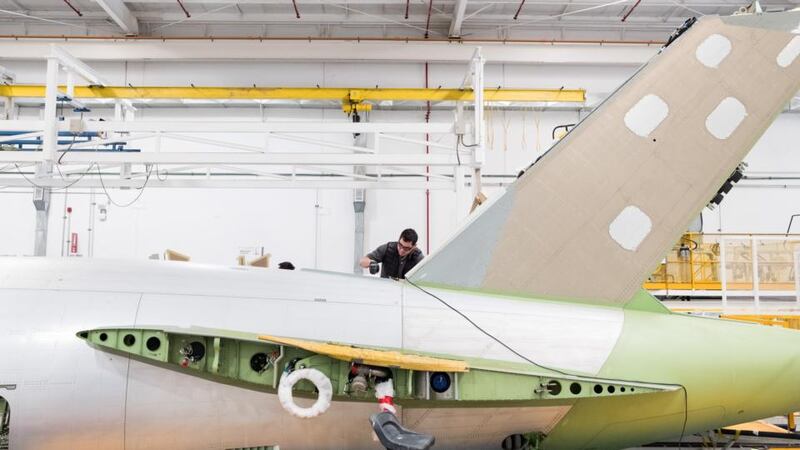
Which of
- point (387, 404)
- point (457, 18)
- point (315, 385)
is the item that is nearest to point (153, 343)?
point (315, 385)

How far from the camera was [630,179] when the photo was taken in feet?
11.0

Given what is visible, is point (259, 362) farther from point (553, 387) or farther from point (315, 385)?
point (553, 387)

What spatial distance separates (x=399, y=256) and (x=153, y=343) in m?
3.83

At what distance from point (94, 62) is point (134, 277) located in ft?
36.4

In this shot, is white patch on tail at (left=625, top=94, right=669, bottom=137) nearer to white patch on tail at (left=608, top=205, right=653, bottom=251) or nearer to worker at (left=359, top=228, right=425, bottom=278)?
white patch on tail at (left=608, top=205, right=653, bottom=251)

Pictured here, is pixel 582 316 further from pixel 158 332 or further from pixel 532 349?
pixel 158 332

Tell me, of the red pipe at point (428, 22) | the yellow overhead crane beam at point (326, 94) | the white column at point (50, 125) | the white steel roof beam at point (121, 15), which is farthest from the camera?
the red pipe at point (428, 22)

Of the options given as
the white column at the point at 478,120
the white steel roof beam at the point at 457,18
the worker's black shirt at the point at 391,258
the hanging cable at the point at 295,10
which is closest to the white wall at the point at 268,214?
the white steel roof beam at the point at 457,18

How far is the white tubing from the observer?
265cm

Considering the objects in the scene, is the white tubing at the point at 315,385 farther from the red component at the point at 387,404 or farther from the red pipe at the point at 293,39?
the red pipe at the point at 293,39

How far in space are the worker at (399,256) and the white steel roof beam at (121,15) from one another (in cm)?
792

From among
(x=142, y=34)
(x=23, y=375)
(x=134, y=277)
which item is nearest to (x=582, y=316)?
(x=134, y=277)

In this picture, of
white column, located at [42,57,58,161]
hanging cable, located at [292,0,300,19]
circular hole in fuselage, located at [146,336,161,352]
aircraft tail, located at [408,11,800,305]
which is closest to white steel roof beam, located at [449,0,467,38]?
hanging cable, located at [292,0,300,19]

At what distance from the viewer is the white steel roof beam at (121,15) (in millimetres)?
10677
